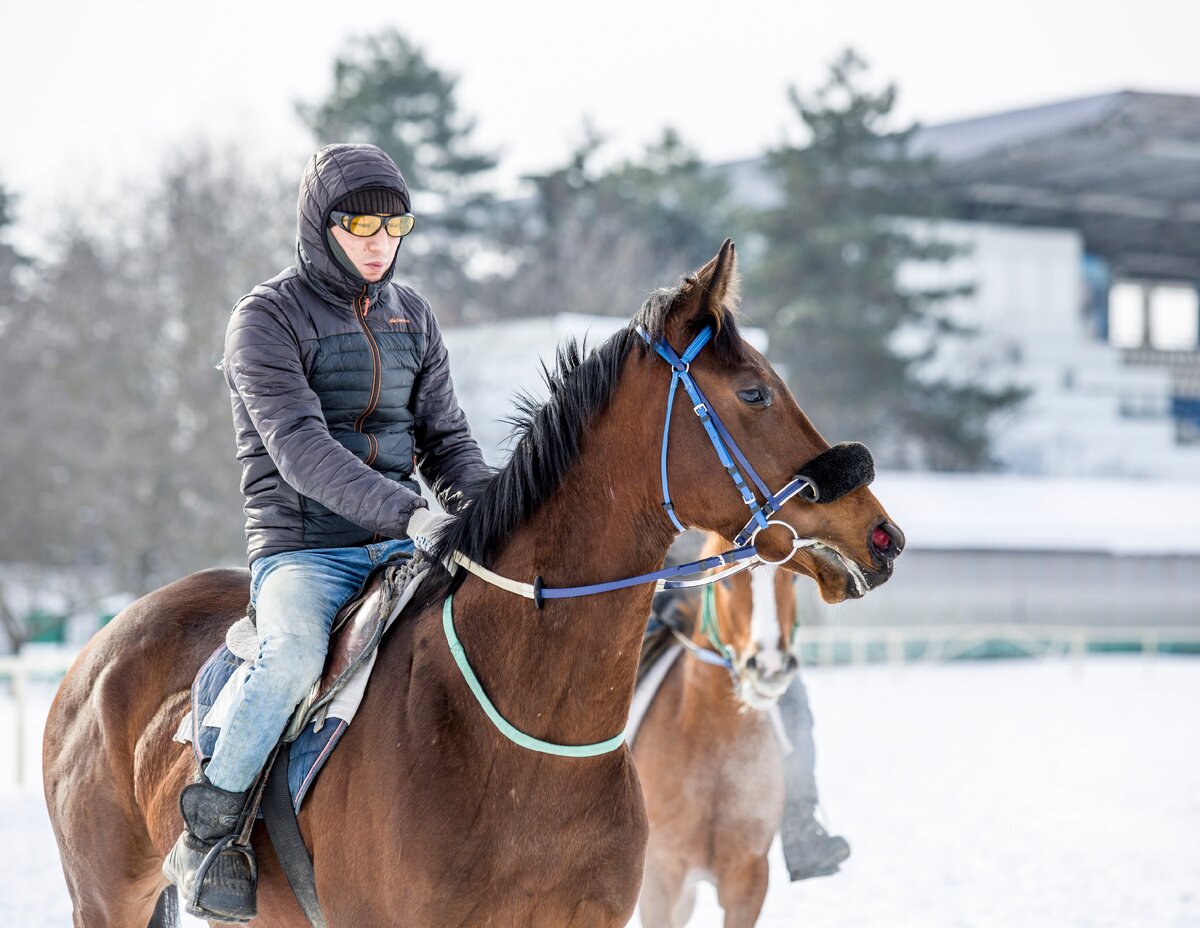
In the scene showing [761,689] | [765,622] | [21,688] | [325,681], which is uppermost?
[325,681]

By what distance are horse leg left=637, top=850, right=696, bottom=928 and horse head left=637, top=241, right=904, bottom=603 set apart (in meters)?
2.99

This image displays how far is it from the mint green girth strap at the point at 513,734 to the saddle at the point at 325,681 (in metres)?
0.24

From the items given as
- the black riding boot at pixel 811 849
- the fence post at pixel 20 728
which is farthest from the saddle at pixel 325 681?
the fence post at pixel 20 728

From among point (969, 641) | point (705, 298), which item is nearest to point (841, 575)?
point (705, 298)

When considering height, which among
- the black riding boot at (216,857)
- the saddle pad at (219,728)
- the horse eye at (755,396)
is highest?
the horse eye at (755,396)

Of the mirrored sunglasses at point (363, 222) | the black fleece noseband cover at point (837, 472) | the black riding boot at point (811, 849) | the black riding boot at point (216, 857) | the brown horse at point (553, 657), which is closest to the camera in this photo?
the black fleece noseband cover at point (837, 472)

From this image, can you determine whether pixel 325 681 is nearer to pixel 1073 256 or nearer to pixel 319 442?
pixel 319 442

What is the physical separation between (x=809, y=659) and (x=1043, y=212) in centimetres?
2999

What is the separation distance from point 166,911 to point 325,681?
1543 mm

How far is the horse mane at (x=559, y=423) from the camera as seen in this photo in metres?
3.22

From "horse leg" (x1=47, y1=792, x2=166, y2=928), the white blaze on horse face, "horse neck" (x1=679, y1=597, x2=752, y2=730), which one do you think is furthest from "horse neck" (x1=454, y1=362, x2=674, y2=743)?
"horse neck" (x1=679, y1=597, x2=752, y2=730)

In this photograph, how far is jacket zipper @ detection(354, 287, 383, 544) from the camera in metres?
3.74

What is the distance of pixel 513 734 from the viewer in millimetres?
3246

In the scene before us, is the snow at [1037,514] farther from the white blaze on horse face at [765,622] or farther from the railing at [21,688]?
the white blaze on horse face at [765,622]
